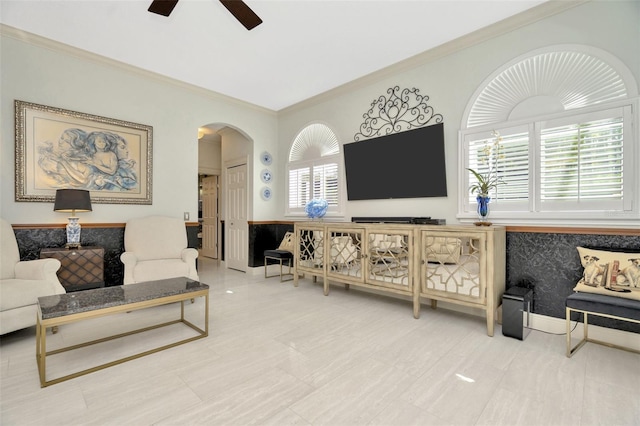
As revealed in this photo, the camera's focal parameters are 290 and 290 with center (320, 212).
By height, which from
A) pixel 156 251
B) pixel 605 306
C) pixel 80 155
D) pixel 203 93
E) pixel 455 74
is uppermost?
pixel 203 93

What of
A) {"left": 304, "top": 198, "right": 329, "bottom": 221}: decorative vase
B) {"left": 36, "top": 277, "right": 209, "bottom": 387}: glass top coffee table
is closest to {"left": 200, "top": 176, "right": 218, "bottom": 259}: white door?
{"left": 304, "top": 198, "right": 329, "bottom": 221}: decorative vase

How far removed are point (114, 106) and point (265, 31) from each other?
2310mm

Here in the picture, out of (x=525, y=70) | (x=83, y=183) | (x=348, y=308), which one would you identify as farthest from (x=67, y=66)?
(x=525, y=70)

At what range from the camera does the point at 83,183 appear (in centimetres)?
358

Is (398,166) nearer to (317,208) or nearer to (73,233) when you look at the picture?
(317,208)

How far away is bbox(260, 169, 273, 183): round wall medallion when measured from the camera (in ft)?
17.7

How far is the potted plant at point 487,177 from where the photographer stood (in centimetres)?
289

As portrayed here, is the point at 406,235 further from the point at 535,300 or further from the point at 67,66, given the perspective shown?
the point at 67,66

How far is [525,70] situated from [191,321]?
4.17m

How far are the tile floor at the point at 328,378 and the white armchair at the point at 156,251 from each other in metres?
0.58

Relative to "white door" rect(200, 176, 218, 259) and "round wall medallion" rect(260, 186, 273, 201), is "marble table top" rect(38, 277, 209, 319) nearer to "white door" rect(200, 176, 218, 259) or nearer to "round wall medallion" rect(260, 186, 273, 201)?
"round wall medallion" rect(260, 186, 273, 201)

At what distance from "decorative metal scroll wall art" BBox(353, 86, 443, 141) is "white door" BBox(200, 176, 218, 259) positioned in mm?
4122

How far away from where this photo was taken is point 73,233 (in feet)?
10.9

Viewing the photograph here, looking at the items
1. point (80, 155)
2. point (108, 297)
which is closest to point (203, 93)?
point (80, 155)
